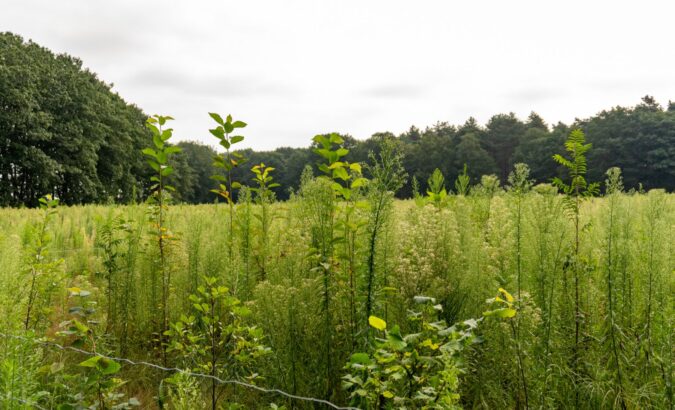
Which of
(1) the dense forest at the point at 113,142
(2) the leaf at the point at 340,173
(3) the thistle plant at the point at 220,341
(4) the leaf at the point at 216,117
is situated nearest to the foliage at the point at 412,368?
(3) the thistle plant at the point at 220,341

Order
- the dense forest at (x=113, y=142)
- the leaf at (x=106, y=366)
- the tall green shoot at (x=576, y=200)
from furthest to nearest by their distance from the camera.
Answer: the dense forest at (x=113, y=142) → the tall green shoot at (x=576, y=200) → the leaf at (x=106, y=366)

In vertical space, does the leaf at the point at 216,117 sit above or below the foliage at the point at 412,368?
above

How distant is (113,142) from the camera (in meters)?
37.9

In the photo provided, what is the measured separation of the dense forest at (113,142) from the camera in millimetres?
28938

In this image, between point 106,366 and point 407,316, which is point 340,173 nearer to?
point 407,316

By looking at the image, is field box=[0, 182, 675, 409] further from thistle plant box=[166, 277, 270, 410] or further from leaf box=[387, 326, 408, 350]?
leaf box=[387, 326, 408, 350]

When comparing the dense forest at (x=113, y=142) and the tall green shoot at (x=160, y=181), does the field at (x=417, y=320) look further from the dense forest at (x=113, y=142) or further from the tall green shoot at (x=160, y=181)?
the dense forest at (x=113, y=142)

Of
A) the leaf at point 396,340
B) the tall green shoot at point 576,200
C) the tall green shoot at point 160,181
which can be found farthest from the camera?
the tall green shoot at point 160,181

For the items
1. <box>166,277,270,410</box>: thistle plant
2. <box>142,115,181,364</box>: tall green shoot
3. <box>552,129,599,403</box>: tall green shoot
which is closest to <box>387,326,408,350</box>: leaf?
<box>166,277,270,410</box>: thistle plant

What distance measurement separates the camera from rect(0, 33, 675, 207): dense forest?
1139 inches

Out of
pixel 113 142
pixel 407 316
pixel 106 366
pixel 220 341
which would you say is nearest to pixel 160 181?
pixel 220 341

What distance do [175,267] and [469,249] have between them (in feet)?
8.41

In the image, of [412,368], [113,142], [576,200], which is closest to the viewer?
[412,368]

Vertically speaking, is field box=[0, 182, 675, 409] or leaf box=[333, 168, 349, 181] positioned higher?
leaf box=[333, 168, 349, 181]
